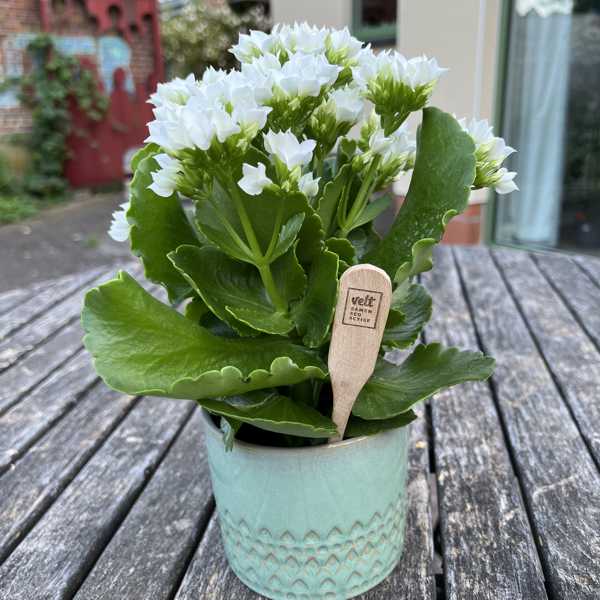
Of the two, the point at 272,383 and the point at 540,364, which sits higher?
the point at 272,383

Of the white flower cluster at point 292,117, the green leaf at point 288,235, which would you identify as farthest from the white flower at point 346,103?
the green leaf at point 288,235

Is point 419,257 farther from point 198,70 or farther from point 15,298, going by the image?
point 198,70

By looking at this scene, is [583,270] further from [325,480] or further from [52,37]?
[52,37]

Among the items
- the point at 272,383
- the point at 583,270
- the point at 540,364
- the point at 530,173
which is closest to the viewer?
the point at 272,383

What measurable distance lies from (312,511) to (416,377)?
18 centimetres

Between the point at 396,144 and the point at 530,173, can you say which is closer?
the point at 396,144

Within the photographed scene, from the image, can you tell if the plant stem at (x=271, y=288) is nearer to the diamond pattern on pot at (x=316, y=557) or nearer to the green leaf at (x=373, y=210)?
the green leaf at (x=373, y=210)

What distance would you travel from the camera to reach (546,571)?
0.73 m

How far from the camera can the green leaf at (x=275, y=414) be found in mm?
596

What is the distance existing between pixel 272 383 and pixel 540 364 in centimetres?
79

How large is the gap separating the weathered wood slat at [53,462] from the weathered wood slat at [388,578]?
24cm

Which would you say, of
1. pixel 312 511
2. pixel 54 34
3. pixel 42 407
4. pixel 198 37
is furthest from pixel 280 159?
pixel 198 37

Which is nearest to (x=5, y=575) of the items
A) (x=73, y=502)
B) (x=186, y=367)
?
(x=73, y=502)

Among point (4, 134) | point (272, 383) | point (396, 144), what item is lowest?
point (4, 134)
